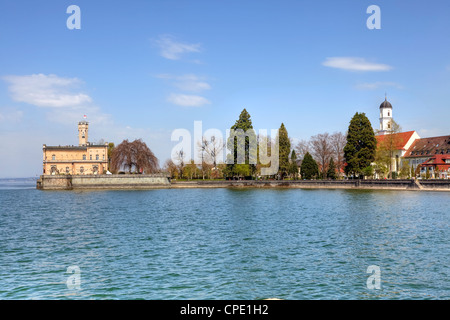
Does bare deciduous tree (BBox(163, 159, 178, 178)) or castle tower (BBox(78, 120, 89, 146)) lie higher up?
castle tower (BBox(78, 120, 89, 146))

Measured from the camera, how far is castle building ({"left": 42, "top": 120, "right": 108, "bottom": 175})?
113 m

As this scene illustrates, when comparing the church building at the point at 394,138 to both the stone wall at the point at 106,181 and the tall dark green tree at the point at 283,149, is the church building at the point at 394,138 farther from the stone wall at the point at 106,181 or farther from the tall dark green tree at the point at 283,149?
the stone wall at the point at 106,181

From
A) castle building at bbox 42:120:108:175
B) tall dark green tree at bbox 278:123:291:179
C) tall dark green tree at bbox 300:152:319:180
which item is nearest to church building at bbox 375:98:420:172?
tall dark green tree at bbox 300:152:319:180

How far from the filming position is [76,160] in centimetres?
11325

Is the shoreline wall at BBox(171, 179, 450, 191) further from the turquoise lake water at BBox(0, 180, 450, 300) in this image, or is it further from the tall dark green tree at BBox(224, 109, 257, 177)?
the turquoise lake water at BBox(0, 180, 450, 300)

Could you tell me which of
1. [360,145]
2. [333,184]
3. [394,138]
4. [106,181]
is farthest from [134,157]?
[394,138]

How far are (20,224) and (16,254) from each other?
15587 mm

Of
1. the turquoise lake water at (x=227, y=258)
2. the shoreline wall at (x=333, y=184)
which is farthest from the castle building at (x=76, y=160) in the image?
the turquoise lake water at (x=227, y=258)

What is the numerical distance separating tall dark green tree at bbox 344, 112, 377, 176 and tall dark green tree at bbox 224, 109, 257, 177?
22773 millimetres

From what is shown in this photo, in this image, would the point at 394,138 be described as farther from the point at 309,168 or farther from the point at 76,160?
the point at 76,160

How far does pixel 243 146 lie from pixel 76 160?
164 ft

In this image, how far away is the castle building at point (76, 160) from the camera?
11300 centimetres

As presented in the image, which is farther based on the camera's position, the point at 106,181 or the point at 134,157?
the point at 134,157
